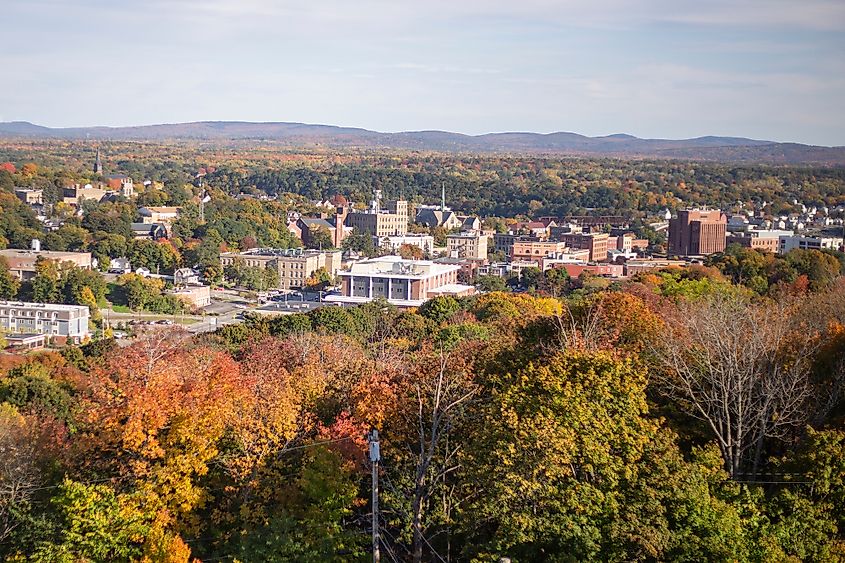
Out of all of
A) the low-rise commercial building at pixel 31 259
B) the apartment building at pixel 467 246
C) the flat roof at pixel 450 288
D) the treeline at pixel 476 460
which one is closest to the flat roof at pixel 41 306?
the low-rise commercial building at pixel 31 259

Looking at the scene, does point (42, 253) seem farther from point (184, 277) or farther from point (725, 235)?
point (725, 235)

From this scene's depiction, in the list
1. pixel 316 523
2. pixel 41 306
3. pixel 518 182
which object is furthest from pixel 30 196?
pixel 316 523

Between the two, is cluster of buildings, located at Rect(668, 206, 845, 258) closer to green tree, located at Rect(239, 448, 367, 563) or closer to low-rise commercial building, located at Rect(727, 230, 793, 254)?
low-rise commercial building, located at Rect(727, 230, 793, 254)

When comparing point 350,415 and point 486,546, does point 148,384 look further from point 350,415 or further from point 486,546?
point 486,546

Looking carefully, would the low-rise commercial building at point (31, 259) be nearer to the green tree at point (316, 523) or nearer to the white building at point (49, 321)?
the white building at point (49, 321)

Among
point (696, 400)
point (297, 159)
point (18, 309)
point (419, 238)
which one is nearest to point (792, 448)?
point (696, 400)

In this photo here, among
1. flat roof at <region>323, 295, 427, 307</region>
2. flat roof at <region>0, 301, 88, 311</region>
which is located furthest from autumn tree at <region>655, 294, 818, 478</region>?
flat roof at <region>323, 295, 427, 307</region>
